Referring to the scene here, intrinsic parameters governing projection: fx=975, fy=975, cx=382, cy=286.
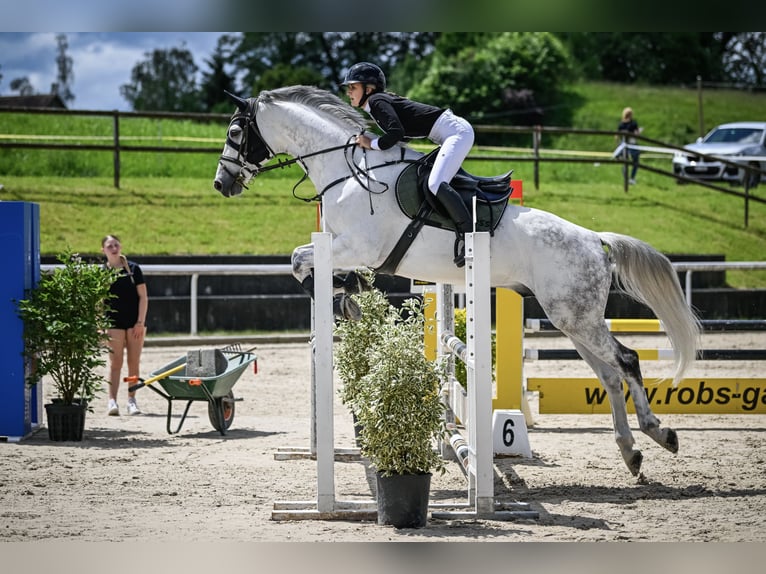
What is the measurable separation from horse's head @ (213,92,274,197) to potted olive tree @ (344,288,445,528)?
177 cm

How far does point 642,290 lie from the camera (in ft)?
18.4

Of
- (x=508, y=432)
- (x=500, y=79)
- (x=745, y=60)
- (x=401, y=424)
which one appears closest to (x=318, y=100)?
(x=401, y=424)

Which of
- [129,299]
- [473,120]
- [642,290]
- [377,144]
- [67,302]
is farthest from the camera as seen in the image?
[473,120]

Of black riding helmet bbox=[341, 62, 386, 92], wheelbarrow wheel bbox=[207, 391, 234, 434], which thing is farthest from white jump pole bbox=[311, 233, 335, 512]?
wheelbarrow wheel bbox=[207, 391, 234, 434]

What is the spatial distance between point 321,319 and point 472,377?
2.44 ft

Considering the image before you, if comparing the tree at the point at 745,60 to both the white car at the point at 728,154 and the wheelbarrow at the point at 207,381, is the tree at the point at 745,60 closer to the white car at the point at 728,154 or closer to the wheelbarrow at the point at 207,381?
the white car at the point at 728,154

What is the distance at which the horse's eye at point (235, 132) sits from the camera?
561 centimetres

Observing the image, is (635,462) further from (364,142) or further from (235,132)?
(235,132)

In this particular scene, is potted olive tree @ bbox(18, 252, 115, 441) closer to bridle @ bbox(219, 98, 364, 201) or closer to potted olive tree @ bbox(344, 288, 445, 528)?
bridle @ bbox(219, 98, 364, 201)

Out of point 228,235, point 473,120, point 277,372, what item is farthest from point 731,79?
point 277,372

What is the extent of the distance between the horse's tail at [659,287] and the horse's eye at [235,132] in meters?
2.17

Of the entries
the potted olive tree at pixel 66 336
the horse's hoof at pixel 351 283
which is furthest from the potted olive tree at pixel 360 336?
the potted olive tree at pixel 66 336

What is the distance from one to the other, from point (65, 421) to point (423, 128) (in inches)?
128

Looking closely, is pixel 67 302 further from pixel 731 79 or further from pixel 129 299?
pixel 731 79
